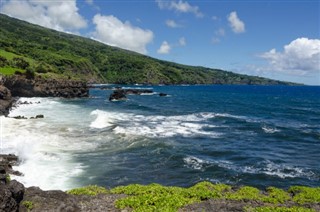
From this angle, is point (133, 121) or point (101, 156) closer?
point (101, 156)

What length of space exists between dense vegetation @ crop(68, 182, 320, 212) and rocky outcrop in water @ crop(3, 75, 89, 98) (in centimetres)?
8642

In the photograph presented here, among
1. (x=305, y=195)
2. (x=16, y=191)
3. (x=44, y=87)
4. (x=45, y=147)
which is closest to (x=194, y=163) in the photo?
(x=305, y=195)

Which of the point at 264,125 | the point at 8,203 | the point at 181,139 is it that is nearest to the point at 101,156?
the point at 181,139

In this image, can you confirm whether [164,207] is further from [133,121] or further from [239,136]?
[133,121]

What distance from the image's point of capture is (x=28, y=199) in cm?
1914

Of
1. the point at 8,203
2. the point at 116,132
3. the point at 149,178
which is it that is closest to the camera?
the point at 8,203

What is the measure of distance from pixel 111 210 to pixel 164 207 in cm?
279

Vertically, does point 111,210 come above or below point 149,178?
above

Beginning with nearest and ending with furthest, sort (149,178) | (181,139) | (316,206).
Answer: (316,206)
(149,178)
(181,139)

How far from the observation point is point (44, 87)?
11356cm

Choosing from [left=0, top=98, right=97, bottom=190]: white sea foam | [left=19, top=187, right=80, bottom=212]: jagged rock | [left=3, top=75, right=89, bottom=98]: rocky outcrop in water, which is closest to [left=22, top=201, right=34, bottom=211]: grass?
[left=19, top=187, right=80, bottom=212]: jagged rock

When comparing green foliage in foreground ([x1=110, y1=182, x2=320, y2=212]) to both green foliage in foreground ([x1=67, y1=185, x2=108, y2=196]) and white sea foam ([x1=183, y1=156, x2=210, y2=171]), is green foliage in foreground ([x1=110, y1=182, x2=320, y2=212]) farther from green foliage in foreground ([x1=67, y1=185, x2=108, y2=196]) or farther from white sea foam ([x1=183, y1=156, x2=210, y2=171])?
white sea foam ([x1=183, y1=156, x2=210, y2=171])

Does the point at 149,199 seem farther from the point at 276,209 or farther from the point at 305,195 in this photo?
the point at 305,195

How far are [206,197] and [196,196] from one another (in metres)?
0.62
